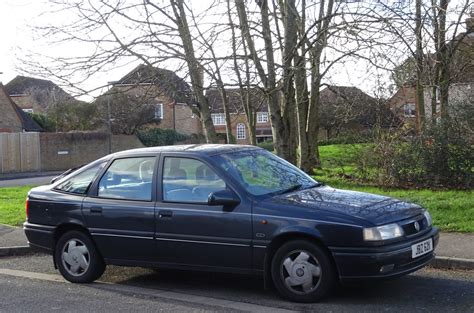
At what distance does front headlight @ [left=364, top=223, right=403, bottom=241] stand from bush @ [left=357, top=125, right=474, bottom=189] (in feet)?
25.3

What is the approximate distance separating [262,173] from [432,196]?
612 cm

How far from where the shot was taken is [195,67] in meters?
12.1

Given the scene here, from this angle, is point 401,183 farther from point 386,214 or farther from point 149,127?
point 149,127

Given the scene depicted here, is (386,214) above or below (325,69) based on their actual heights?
below

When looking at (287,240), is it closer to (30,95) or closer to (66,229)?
(66,229)

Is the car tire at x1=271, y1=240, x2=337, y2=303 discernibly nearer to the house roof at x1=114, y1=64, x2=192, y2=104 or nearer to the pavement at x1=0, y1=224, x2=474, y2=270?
the pavement at x1=0, y1=224, x2=474, y2=270

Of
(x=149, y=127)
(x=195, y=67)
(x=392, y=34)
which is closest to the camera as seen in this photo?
(x=392, y=34)

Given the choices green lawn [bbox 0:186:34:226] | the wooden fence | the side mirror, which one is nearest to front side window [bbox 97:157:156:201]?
the side mirror

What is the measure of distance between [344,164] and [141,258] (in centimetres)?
1011

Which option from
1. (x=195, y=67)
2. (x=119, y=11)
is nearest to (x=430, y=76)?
(x=195, y=67)

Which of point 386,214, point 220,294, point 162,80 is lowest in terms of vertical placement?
point 220,294

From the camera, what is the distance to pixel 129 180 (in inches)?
280

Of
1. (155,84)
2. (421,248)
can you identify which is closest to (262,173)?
(421,248)

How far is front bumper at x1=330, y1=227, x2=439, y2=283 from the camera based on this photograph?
18.4 feet
